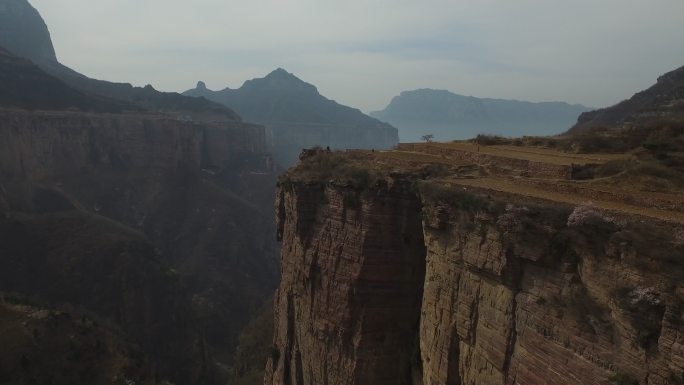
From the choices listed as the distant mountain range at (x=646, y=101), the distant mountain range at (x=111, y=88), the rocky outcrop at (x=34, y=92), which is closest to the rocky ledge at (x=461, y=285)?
the distant mountain range at (x=646, y=101)

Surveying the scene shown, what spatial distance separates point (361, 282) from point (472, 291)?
6608 mm

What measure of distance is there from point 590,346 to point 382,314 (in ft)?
34.9

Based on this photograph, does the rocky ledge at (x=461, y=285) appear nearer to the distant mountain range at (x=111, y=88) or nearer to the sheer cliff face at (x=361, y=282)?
the sheer cliff face at (x=361, y=282)

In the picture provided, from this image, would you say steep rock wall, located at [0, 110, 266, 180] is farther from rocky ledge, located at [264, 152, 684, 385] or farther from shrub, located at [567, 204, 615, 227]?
shrub, located at [567, 204, 615, 227]

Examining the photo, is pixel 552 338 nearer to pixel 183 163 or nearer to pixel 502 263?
pixel 502 263

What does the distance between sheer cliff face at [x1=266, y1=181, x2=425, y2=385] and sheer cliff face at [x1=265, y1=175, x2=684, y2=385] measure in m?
0.05

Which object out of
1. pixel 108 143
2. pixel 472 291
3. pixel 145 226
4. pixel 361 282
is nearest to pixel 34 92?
pixel 108 143

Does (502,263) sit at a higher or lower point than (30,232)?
higher

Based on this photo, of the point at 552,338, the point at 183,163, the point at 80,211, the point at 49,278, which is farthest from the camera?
the point at 183,163

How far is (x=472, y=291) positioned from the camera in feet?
46.0

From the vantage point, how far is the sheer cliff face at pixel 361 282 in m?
19.5

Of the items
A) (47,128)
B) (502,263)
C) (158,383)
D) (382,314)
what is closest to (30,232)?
(47,128)

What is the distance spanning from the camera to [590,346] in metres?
10.2

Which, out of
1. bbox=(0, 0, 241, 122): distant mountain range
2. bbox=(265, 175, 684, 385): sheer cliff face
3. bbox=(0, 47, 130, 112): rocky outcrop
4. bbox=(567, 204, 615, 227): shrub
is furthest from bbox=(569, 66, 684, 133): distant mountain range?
bbox=(0, 0, 241, 122): distant mountain range
